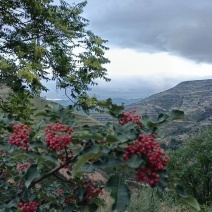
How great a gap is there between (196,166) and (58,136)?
2680 cm

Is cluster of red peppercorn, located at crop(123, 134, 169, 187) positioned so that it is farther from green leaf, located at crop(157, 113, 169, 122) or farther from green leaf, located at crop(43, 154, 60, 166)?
green leaf, located at crop(43, 154, 60, 166)

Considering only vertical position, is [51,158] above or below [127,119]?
below

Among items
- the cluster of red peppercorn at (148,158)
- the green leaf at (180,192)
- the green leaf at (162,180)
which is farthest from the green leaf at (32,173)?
the green leaf at (180,192)

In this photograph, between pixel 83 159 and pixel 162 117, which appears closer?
pixel 83 159

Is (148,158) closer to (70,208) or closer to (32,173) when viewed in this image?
(32,173)

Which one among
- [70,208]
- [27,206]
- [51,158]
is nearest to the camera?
[51,158]

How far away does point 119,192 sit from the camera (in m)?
1.76

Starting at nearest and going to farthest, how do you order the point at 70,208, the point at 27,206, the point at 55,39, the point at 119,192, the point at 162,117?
the point at 119,192 → the point at 162,117 → the point at 70,208 → the point at 27,206 → the point at 55,39

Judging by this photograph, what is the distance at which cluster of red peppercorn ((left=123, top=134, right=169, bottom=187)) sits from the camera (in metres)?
1.91

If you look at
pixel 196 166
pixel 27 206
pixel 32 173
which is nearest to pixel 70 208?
pixel 27 206

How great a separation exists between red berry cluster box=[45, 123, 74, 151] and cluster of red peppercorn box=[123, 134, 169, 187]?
18.6 inches

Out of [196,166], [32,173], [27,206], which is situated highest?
[32,173]

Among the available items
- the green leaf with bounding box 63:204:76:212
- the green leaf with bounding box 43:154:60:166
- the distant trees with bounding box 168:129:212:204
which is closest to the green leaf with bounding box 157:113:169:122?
the green leaf with bounding box 43:154:60:166

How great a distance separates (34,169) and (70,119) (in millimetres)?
476
